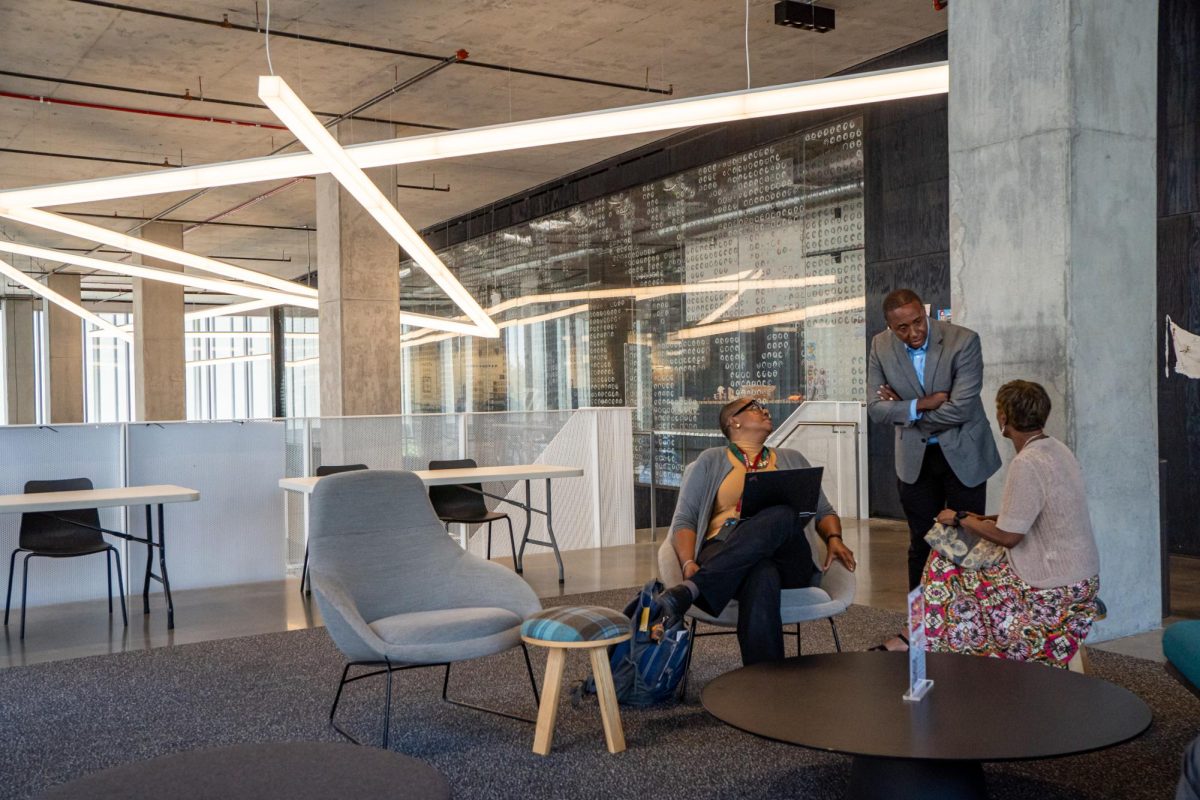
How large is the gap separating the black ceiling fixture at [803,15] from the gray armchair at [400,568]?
5345 mm

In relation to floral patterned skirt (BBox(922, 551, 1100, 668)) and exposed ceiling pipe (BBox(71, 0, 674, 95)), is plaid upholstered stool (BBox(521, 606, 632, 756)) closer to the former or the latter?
floral patterned skirt (BBox(922, 551, 1100, 668))

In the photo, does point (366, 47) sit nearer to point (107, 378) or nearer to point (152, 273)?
point (152, 273)

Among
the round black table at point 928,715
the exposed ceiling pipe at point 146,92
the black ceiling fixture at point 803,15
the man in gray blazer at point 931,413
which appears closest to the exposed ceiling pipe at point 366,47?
the exposed ceiling pipe at point 146,92

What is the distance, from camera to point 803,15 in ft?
27.3

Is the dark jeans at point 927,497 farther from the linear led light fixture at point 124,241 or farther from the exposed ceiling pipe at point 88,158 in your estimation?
the exposed ceiling pipe at point 88,158

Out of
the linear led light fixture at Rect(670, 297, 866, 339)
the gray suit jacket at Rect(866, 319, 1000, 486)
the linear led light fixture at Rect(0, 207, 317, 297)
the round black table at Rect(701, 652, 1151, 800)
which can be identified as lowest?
the round black table at Rect(701, 652, 1151, 800)

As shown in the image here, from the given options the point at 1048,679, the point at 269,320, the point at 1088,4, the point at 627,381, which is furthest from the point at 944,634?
the point at 269,320

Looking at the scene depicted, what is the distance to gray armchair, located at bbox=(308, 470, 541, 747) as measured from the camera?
12.8ft

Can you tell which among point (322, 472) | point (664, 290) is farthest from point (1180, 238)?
point (664, 290)

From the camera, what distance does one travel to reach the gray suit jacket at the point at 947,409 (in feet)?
15.4

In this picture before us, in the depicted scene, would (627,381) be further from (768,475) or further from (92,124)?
(768,475)

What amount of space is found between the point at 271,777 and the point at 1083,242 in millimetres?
4078

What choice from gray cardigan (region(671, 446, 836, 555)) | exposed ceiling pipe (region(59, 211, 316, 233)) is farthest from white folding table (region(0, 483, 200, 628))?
exposed ceiling pipe (region(59, 211, 316, 233))

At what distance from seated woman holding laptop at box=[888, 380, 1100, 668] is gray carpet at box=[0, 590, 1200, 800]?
1.35 feet
